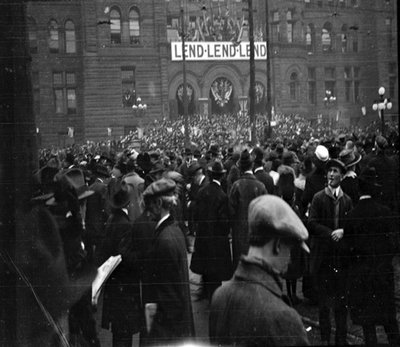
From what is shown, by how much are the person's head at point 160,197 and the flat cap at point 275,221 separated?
568 millimetres

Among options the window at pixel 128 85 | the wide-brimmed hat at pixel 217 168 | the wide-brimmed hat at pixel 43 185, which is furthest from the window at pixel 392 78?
the wide-brimmed hat at pixel 43 185

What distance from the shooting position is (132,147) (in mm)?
2459

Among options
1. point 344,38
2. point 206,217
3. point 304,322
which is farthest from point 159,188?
point 344,38

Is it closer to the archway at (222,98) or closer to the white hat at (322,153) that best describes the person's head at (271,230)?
Answer: the white hat at (322,153)

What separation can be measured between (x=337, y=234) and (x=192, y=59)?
84 centimetres

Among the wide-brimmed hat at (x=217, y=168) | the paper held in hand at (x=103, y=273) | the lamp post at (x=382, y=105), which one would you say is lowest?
the paper held in hand at (x=103, y=273)

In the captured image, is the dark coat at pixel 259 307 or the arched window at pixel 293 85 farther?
the arched window at pixel 293 85

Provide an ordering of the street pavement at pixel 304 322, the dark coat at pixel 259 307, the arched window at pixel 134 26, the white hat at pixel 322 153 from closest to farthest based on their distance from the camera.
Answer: the dark coat at pixel 259 307 → the street pavement at pixel 304 322 → the white hat at pixel 322 153 → the arched window at pixel 134 26

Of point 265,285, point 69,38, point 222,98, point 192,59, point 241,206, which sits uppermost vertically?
point 69,38

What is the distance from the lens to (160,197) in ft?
7.51

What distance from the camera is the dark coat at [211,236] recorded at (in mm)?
2270

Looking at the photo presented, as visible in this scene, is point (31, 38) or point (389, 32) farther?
Result: point (31, 38)

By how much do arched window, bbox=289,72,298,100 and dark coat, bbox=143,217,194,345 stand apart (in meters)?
0.68

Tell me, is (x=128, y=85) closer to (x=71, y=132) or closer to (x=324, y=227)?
(x=71, y=132)
